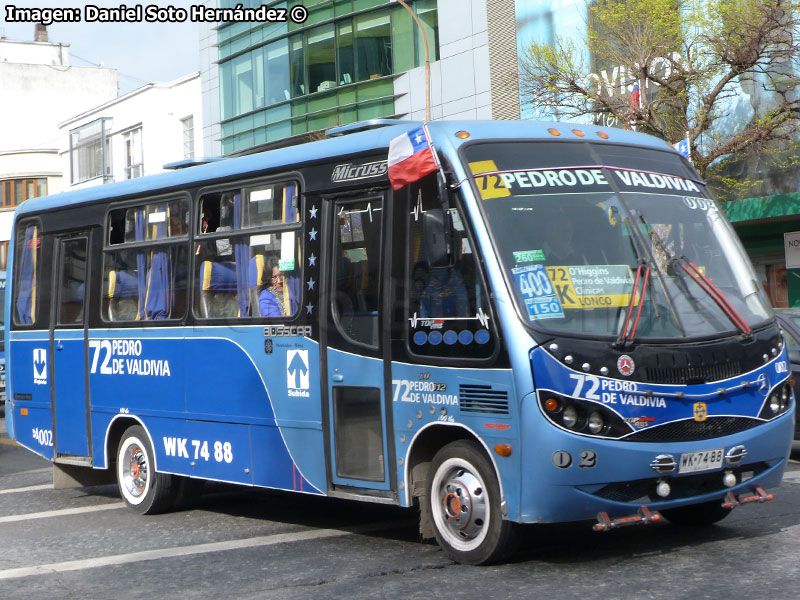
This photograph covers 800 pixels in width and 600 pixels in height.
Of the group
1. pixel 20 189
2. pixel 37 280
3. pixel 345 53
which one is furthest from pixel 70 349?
pixel 20 189

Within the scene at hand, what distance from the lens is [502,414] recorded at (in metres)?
7.04

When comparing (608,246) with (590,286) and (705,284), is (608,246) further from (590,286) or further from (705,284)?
(705,284)

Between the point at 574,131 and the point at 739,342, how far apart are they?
71.6 inches

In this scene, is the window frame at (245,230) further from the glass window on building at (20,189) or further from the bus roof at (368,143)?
the glass window on building at (20,189)

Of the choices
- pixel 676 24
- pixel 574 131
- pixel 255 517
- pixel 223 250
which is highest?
pixel 676 24

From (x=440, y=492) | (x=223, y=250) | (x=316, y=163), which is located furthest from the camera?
(x=223, y=250)

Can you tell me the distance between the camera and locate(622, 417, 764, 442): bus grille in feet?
22.9

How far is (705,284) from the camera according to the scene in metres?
7.55

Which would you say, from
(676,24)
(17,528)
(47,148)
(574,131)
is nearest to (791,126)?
(676,24)

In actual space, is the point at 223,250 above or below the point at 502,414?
above

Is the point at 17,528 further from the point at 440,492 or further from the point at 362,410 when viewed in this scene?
the point at 440,492

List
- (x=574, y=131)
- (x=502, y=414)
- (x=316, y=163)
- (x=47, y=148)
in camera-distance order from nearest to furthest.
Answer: (x=502, y=414)
(x=574, y=131)
(x=316, y=163)
(x=47, y=148)

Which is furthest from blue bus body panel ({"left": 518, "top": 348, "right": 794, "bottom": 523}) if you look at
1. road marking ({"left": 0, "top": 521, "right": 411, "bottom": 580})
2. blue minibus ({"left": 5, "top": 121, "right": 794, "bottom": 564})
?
road marking ({"left": 0, "top": 521, "right": 411, "bottom": 580})

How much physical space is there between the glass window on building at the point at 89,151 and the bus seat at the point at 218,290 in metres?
38.6
